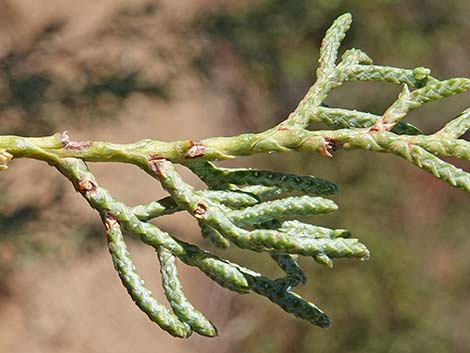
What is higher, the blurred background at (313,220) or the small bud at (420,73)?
the blurred background at (313,220)

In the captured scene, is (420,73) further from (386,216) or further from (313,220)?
(386,216)

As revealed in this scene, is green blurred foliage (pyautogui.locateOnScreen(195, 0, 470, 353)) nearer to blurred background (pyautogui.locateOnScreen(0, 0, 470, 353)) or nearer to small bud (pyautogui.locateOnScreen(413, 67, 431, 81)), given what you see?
blurred background (pyautogui.locateOnScreen(0, 0, 470, 353))

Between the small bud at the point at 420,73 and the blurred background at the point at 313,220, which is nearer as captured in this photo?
the small bud at the point at 420,73

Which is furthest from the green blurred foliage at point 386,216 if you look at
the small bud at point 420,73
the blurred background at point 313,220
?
the small bud at point 420,73

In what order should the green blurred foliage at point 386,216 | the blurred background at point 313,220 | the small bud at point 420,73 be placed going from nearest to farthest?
the small bud at point 420,73 → the blurred background at point 313,220 → the green blurred foliage at point 386,216

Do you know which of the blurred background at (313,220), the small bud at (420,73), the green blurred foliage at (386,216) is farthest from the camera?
the green blurred foliage at (386,216)

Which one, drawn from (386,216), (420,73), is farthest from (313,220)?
(420,73)

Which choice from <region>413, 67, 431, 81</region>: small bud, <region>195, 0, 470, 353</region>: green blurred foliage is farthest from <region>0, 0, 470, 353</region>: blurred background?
<region>413, 67, 431, 81</region>: small bud

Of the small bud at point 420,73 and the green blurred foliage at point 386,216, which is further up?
the green blurred foliage at point 386,216

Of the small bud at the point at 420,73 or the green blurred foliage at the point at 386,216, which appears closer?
the small bud at the point at 420,73

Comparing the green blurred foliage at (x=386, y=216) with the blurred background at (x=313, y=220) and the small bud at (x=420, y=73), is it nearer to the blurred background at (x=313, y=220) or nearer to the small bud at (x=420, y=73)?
the blurred background at (x=313, y=220)
